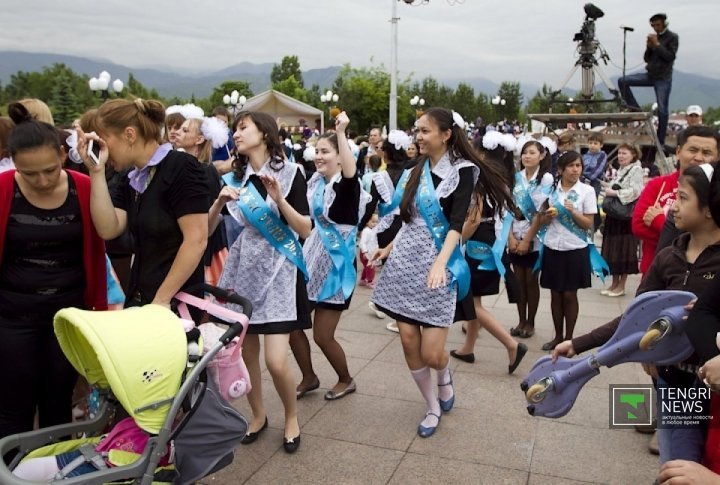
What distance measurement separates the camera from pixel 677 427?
83.9 inches

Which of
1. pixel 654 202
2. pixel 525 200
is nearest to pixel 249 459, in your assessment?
pixel 654 202

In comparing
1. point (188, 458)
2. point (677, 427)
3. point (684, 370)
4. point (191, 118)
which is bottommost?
point (188, 458)

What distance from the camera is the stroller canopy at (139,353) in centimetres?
197

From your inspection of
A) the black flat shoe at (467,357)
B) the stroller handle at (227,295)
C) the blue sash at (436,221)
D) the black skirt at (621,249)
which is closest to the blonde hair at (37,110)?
the stroller handle at (227,295)

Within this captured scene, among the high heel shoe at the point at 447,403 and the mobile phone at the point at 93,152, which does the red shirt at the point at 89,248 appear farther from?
the high heel shoe at the point at 447,403

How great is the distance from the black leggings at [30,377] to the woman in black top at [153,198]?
46 centimetres

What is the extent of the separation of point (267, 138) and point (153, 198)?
3.37 ft

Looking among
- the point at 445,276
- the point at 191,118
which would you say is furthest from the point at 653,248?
the point at 191,118

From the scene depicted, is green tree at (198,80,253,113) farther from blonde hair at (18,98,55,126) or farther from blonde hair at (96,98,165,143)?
blonde hair at (96,98,165,143)

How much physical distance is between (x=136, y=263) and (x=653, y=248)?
295 cm

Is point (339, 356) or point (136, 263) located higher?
point (136, 263)

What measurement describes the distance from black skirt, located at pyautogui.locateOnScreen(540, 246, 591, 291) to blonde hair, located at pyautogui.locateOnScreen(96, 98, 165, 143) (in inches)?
143

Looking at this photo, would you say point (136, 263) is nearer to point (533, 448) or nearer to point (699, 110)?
Result: point (533, 448)

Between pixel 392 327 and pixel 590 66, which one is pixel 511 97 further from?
pixel 392 327
